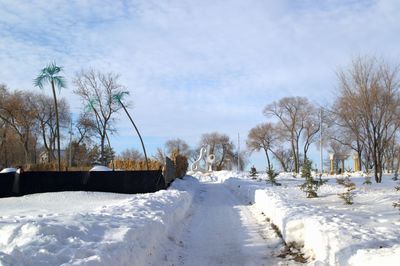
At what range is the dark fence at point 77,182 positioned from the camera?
61.6 feet

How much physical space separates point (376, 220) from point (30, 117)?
49425mm

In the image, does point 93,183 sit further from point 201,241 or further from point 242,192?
point 201,241

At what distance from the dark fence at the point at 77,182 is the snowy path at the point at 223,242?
6237 millimetres

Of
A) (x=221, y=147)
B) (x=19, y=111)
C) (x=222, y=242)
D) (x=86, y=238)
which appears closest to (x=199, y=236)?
(x=222, y=242)

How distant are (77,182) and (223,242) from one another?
1135 cm

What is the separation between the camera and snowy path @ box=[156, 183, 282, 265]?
8.30m

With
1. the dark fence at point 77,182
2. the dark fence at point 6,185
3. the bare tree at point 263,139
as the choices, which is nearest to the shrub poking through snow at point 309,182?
the dark fence at point 77,182

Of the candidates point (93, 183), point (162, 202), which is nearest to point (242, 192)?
point (93, 183)

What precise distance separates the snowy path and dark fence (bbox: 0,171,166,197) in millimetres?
6237

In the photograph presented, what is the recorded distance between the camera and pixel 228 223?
12797 mm

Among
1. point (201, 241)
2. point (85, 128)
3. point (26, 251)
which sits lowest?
point (201, 241)

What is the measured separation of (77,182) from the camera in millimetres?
19391

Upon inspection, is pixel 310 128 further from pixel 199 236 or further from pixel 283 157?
pixel 199 236

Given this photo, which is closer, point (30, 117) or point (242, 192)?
point (242, 192)
